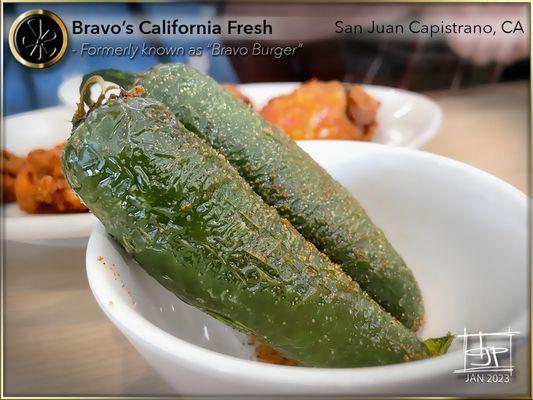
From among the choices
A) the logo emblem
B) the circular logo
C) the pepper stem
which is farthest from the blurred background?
the logo emblem

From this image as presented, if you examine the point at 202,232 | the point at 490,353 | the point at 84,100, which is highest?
the point at 84,100

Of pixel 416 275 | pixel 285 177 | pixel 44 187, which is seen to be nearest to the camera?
pixel 285 177

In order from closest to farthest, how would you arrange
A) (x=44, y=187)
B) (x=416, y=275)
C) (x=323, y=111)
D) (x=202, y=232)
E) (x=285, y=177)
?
(x=202, y=232), (x=285, y=177), (x=416, y=275), (x=44, y=187), (x=323, y=111)

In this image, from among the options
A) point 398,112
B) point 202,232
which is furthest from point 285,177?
point 398,112

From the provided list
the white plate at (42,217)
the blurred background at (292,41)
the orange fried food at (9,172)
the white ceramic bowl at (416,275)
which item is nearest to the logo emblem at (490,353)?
the white ceramic bowl at (416,275)

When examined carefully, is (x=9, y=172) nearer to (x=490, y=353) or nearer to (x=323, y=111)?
(x=323, y=111)

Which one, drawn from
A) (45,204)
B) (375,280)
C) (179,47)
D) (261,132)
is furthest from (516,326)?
(45,204)

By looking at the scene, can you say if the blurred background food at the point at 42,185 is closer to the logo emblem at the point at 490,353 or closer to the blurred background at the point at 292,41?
the blurred background at the point at 292,41

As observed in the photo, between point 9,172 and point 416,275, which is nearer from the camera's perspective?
point 416,275
